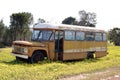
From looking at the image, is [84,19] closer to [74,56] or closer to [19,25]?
[19,25]

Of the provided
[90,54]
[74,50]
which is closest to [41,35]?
[74,50]

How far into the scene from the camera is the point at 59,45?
19938 mm

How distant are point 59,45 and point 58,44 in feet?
0.74

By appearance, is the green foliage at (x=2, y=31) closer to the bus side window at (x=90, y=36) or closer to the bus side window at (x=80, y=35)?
the bus side window at (x=90, y=36)

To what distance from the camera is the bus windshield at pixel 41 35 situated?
1922cm

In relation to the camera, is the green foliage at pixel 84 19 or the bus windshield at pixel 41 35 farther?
the green foliage at pixel 84 19

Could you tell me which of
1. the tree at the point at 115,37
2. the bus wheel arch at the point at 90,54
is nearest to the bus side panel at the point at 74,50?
the bus wheel arch at the point at 90,54

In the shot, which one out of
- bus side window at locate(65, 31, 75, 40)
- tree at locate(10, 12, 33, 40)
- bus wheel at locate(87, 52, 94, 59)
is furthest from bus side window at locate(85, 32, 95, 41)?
tree at locate(10, 12, 33, 40)

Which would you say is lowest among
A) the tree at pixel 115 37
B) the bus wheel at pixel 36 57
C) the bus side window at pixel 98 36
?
the tree at pixel 115 37

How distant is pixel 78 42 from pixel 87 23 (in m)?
64.9

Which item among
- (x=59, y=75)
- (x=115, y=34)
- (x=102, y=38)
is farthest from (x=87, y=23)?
(x=59, y=75)

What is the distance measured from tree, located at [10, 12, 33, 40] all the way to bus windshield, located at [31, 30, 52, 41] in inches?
1792

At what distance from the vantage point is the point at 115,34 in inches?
2687

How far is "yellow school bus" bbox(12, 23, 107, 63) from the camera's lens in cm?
1805
